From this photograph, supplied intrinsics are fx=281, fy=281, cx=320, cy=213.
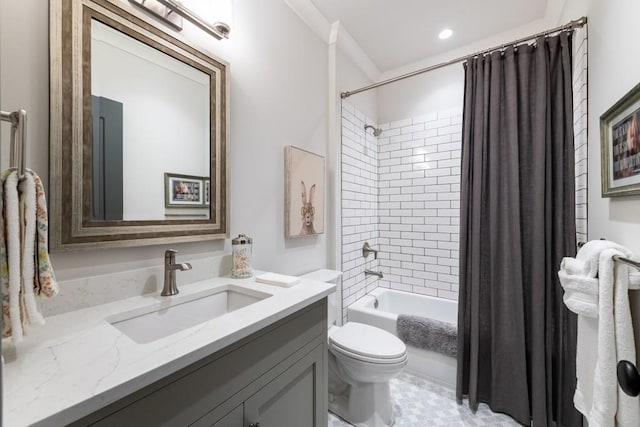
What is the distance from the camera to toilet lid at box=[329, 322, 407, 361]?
154 cm

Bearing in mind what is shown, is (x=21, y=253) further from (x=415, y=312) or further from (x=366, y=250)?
(x=415, y=312)

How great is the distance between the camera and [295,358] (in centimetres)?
104

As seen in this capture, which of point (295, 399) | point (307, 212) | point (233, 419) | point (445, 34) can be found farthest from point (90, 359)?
point (445, 34)

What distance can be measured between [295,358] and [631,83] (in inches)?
61.4

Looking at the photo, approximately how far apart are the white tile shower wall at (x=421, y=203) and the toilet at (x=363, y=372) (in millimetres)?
1087

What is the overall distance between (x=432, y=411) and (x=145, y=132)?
221cm

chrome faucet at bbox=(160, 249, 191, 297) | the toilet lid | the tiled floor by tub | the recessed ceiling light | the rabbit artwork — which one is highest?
the recessed ceiling light

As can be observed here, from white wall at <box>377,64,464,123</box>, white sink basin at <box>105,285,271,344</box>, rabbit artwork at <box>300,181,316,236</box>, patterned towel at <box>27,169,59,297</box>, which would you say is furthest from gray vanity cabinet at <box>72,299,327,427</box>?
white wall at <box>377,64,464,123</box>

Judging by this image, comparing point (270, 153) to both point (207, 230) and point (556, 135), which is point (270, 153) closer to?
point (207, 230)

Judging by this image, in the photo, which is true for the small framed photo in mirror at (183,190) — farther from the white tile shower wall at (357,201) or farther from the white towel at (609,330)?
the white towel at (609,330)

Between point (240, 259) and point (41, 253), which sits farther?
point (240, 259)

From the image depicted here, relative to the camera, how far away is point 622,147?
1.05 m

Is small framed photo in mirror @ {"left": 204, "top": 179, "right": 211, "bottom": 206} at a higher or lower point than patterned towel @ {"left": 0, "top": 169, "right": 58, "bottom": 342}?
higher

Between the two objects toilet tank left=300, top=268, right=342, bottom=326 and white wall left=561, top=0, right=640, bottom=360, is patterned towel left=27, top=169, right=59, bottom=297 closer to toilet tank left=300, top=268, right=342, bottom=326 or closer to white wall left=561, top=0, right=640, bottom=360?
toilet tank left=300, top=268, right=342, bottom=326
